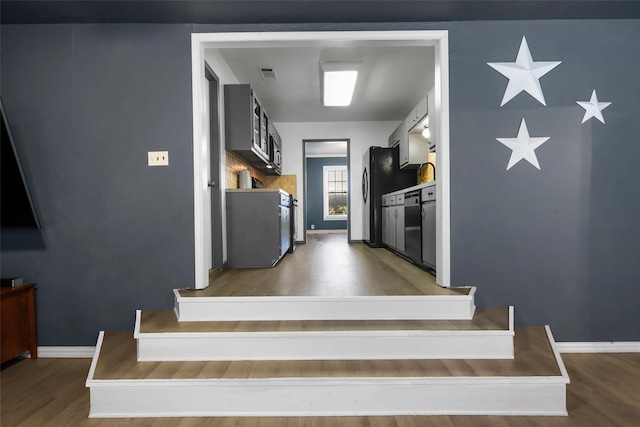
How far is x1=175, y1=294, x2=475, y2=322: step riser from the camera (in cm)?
238

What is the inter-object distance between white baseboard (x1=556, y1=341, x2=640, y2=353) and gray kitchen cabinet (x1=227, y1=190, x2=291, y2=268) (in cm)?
279

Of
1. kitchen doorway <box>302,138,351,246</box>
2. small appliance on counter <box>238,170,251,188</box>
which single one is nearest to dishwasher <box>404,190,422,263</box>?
small appliance on counter <box>238,170,251,188</box>

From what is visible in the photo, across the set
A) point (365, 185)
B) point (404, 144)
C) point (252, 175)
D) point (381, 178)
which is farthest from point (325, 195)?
point (404, 144)

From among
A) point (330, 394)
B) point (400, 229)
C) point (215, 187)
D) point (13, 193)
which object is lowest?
point (330, 394)

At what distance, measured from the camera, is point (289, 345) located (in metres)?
2.13

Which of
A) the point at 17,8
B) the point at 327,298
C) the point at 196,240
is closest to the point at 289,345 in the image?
the point at 327,298

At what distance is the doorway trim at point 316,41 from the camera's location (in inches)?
103

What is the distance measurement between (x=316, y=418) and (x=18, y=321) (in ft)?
7.59

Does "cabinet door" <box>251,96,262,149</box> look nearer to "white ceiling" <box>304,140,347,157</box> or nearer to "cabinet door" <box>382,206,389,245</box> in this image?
"cabinet door" <box>382,206,389,245</box>

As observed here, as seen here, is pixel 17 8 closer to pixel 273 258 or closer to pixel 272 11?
pixel 272 11

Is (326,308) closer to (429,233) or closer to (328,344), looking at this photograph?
(328,344)

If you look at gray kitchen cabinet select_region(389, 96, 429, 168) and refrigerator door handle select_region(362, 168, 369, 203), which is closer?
gray kitchen cabinet select_region(389, 96, 429, 168)

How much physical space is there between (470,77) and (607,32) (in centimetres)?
110

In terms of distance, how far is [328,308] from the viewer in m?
2.39
